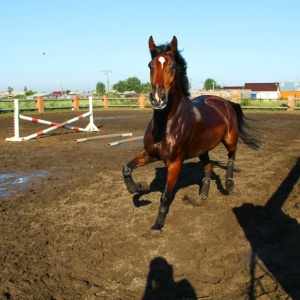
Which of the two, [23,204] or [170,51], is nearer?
[170,51]

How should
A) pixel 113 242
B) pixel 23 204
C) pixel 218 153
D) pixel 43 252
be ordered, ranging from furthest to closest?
1. pixel 218 153
2. pixel 23 204
3. pixel 113 242
4. pixel 43 252

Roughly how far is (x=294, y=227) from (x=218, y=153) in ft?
19.6

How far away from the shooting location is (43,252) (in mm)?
3816

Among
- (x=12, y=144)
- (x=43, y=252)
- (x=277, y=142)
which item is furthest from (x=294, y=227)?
(x=12, y=144)

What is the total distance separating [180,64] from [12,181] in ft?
13.4

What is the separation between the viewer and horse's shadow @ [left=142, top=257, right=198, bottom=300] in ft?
9.89

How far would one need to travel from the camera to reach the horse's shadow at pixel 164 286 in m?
3.02

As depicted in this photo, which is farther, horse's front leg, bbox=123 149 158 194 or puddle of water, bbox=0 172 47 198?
puddle of water, bbox=0 172 47 198

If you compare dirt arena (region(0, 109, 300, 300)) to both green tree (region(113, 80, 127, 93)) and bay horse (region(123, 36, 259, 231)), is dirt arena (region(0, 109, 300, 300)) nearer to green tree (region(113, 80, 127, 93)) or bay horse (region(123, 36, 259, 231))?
bay horse (region(123, 36, 259, 231))

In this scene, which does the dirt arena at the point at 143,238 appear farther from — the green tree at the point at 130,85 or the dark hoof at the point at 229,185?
the green tree at the point at 130,85

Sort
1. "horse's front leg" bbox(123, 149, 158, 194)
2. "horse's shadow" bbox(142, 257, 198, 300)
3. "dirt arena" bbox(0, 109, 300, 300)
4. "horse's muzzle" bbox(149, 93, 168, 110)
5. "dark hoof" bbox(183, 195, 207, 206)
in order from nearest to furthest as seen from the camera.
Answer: "horse's shadow" bbox(142, 257, 198, 300) < "dirt arena" bbox(0, 109, 300, 300) < "horse's muzzle" bbox(149, 93, 168, 110) < "horse's front leg" bbox(123, 149, 158, 194) < "dark hoof" bbox(183, 195, 207, 206)

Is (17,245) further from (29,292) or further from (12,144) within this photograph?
(12,144)

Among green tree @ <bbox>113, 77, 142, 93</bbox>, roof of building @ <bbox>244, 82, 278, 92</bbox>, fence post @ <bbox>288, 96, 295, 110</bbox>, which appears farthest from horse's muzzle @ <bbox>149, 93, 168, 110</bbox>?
green tree @ <bbox>113, 77, 142, 93</bbox>

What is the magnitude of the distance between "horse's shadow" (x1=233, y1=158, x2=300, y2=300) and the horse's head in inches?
74.3
